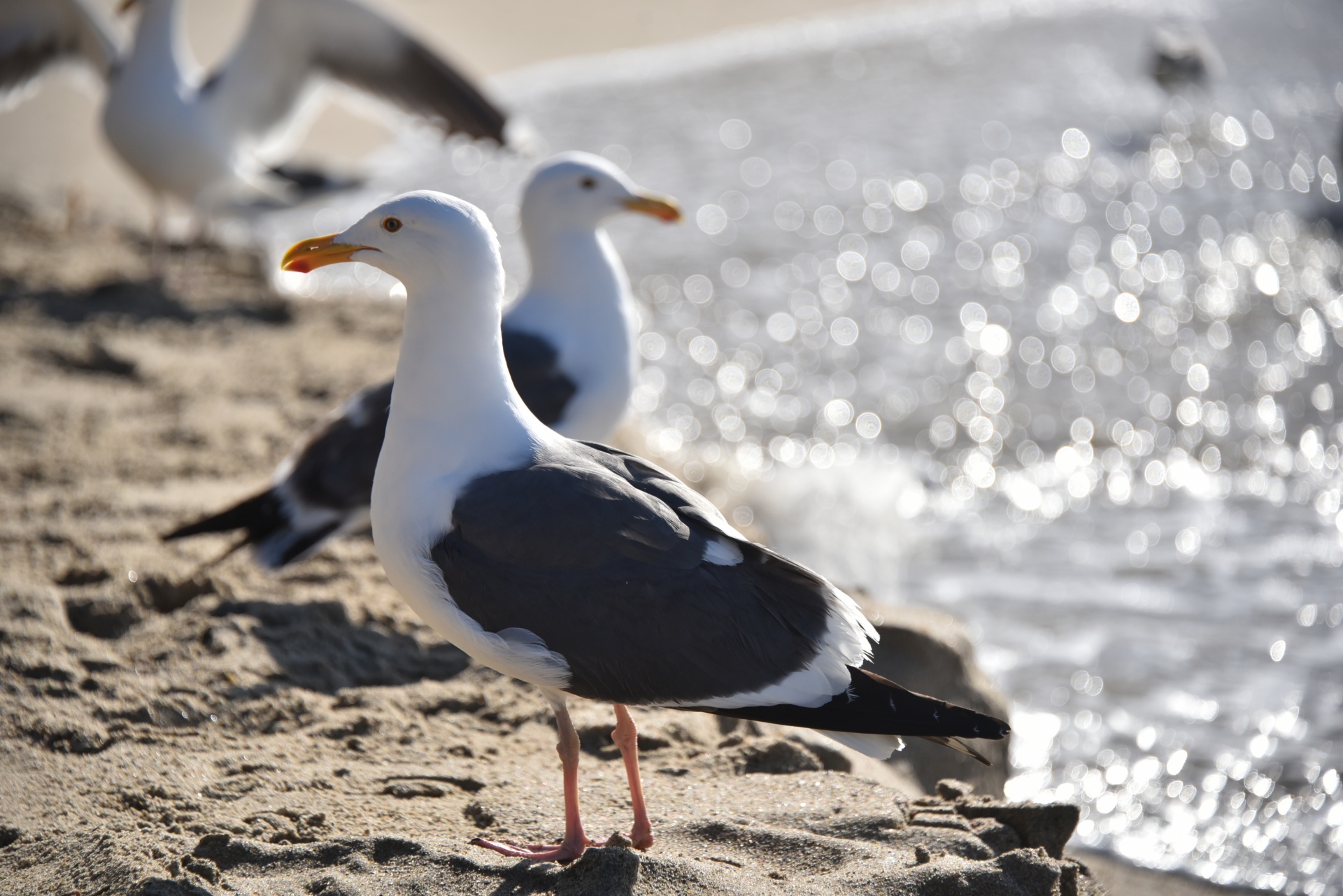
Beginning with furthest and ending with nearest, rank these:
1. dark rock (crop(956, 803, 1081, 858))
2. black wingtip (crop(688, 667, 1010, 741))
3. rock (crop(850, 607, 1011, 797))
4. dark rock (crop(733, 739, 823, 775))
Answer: rock (crop(850, 607, 1011, 797))
dark rock (crop(733, 739, 823, 775))
dark rock (crop(956, 803, 1081, 858))
black wingtip (crop(688, 667, 1010, 741))

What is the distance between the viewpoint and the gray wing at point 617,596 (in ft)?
8.50

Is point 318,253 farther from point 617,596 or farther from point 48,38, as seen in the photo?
point 48,38

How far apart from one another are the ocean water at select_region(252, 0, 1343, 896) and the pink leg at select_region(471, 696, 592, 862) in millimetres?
2177

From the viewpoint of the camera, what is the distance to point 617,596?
2592 mm

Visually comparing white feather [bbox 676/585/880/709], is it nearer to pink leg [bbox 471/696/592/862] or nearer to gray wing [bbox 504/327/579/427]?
pink leg [bbox 471/696/592/862]

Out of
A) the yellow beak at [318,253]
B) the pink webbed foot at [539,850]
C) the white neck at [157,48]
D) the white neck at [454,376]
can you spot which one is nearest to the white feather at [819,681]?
the pink webbed foot at [539,850]

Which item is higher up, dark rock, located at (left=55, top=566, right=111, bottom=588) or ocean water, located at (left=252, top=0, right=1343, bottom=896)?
ocean water, located at (left=252, top=0, right=1343, bottom=896)

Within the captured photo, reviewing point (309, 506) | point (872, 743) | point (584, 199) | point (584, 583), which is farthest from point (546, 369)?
point (872, 743)

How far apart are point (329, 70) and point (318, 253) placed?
431cm

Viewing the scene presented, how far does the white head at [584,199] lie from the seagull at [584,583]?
178 cm

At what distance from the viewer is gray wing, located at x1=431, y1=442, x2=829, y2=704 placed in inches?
102

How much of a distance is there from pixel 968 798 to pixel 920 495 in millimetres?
3729

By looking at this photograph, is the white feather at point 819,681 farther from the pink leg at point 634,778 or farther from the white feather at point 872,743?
the pink leg at point 634,778

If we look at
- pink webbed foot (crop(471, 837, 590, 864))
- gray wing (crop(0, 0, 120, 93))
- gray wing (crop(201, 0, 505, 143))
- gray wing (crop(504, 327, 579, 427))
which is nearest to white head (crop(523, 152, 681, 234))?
gray wing (crop(504, 327, 579, 427))
